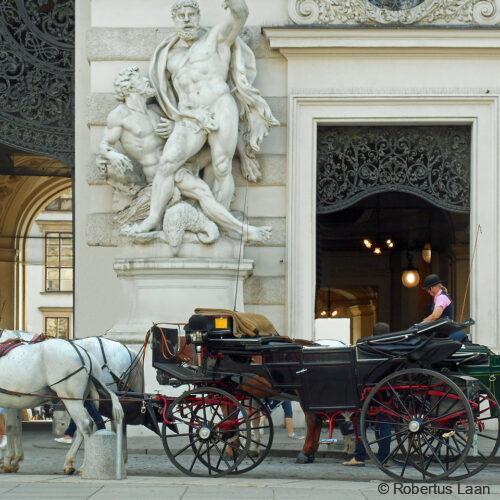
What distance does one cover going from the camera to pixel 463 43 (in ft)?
59.7

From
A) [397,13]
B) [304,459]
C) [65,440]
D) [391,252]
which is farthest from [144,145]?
[391,252]

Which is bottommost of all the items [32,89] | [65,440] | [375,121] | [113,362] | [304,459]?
[65,440]

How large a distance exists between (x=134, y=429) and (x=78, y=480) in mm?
3903

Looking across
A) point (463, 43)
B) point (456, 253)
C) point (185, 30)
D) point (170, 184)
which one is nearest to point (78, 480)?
point (170, 184)

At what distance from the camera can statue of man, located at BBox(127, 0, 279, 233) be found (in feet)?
57.9

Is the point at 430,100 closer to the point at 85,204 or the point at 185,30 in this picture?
the point at 185,30

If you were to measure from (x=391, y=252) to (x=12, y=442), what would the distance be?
15.1 meters

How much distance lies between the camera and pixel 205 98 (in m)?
17.7

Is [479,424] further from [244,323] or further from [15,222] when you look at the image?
[15,222]

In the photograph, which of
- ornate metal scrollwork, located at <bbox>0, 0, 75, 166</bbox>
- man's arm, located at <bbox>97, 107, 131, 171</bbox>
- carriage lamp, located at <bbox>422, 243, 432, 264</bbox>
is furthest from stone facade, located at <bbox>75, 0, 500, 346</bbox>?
carriage lamp, located at <bbox>422, 243, 432, 264</bbox>

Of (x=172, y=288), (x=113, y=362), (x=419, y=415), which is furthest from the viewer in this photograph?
(x=172, y=288)

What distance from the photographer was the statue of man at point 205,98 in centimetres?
1764

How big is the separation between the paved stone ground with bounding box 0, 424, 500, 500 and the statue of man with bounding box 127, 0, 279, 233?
11.6ft

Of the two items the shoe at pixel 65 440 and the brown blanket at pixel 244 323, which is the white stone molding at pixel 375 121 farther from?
the brown blanket at pixel 244 323
